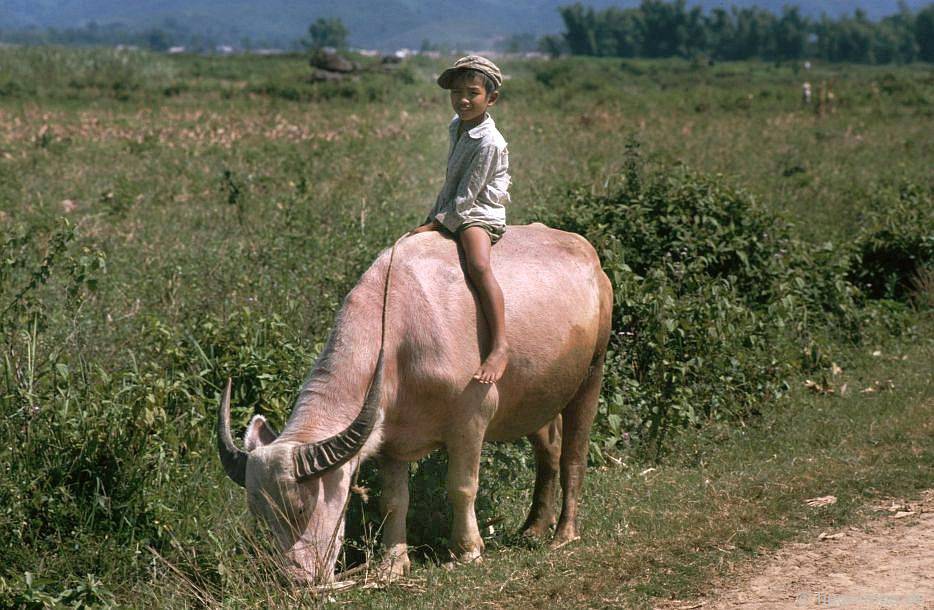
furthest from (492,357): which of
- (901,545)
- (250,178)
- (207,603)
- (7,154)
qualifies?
(7,154)

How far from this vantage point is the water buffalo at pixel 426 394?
4434mm

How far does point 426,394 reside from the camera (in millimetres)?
4824

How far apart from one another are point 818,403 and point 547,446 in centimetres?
320

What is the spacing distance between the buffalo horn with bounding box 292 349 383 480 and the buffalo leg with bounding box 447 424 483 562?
695 millimetres

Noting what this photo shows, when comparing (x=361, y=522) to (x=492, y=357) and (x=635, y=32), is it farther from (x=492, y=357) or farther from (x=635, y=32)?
(x=635, y=32)

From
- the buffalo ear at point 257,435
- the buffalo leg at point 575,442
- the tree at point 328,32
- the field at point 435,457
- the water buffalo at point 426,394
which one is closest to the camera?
the water buffalo at point 426,394

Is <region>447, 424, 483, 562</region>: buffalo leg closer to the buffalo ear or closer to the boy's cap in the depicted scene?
the buffalo ear

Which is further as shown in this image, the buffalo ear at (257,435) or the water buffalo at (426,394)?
the buffalo ear at (257,435)

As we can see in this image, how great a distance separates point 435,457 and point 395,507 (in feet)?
3.30

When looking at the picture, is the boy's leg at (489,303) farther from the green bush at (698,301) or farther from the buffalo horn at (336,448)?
the green bush at (698,301)

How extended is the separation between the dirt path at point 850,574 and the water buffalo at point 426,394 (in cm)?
101

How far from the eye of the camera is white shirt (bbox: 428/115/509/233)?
514 centimetres

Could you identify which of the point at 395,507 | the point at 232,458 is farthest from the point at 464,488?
the point at 232,458

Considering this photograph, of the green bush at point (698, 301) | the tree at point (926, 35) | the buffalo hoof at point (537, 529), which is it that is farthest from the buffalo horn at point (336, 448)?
the tree at point (926, 35)
